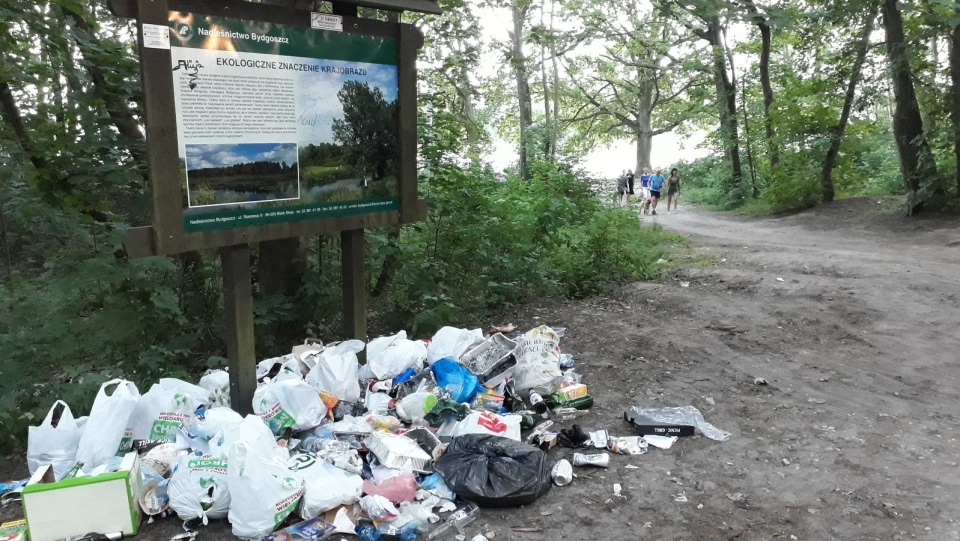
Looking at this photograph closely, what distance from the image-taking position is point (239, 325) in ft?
12.8

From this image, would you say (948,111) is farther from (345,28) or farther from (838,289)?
(345,28)

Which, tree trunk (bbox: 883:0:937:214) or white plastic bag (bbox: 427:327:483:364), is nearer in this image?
white plastic bag (bbox: 427:327:483:364)

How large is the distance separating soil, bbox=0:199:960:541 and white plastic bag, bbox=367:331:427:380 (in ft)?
3.68

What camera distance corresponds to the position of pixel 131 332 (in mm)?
4957

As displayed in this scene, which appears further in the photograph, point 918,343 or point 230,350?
point 918,343

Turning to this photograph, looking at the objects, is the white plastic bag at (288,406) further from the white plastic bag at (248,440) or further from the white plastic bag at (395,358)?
the white plastic bag at (395,358)

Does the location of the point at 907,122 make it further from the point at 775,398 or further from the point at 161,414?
the point at 161,414

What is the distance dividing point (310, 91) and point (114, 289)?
2.39 m

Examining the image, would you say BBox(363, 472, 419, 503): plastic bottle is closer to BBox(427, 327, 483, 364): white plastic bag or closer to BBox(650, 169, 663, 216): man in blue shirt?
BBox(427, 327, 483, 364): white plastic bag

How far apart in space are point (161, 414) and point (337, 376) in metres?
1.01

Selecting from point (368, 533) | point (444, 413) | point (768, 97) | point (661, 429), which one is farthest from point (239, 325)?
point (768, 97)

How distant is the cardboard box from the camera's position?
116 inches

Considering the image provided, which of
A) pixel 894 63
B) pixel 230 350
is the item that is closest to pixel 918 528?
pixel 230 350

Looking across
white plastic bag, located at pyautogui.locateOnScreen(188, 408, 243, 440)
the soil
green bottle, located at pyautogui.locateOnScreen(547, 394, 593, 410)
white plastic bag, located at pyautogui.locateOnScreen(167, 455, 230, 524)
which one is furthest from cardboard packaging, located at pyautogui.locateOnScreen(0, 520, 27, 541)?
green bottle, located at pyautogui.locateOnScreen(547, 394, 593, 410)
